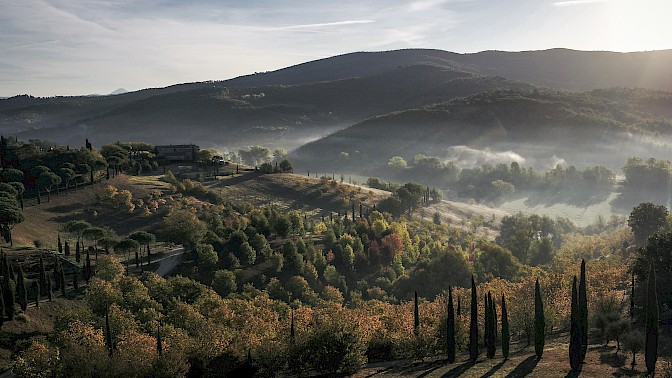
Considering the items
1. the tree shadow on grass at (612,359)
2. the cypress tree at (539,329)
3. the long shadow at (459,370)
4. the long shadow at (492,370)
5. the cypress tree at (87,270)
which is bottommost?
the long shadow at (459,370)

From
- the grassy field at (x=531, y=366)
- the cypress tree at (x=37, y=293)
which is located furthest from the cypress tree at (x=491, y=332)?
the cypress tree at (x=37, y=293)

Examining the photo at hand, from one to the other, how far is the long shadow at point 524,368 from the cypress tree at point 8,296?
79.1 metres

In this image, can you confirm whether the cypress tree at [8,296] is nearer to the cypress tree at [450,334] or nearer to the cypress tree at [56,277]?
the cypress tree at [56,277]

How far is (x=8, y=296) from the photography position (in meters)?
87.4

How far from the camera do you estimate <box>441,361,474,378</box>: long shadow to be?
7300cm

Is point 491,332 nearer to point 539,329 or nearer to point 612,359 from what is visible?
point 539,329

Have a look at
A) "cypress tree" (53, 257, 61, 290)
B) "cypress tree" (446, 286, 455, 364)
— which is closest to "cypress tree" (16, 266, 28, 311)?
"cypress tree" (53, 257, 61, 290)

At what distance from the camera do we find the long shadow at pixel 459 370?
73.0 metres

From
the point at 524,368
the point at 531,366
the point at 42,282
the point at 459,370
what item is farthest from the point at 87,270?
the point at 531,366

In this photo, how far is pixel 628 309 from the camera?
96.6 meters

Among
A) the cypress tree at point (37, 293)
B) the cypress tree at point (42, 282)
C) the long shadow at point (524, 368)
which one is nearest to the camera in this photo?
the long shadow at point (524, 368)

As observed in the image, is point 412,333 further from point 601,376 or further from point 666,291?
point 666,291

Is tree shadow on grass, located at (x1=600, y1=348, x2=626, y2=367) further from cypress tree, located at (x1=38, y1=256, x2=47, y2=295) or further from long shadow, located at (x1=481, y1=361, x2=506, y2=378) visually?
cypress tree, located at (x1=38, y1=256, x2=47, y2=295)

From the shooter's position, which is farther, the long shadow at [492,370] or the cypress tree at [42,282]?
the cypress tree at [42,282]
